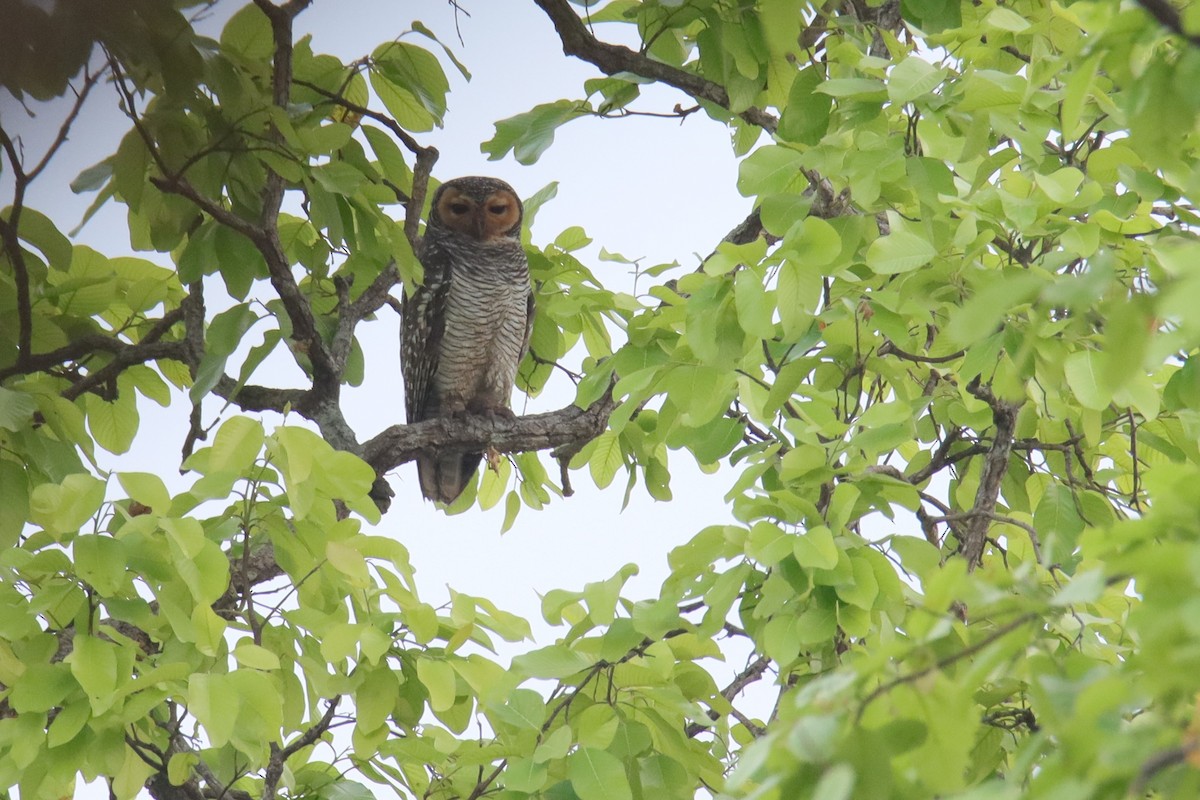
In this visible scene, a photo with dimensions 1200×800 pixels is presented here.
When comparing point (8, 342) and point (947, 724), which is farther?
point (8, 342)

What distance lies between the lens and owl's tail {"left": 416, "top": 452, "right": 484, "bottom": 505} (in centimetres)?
452

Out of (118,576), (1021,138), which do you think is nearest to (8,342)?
(118,576)

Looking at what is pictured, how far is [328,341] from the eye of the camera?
3.26 metres

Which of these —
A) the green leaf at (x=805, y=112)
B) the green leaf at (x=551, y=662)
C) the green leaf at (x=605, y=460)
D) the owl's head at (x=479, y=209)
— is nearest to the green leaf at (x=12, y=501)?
the green leaf at (x=551, y=662)

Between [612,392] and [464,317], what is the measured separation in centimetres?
247

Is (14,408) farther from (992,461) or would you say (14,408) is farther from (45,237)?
(992,461)

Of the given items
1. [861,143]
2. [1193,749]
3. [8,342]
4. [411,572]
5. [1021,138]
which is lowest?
[1193,749]

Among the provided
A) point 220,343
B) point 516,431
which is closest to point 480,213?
point 516,431

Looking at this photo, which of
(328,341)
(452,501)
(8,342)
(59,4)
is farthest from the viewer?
(452,501)

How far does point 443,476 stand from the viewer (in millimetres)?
4535

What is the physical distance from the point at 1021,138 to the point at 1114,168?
356 mm

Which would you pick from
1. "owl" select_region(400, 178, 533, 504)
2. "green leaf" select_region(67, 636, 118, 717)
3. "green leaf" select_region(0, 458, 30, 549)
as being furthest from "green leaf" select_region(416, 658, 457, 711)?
"owl" select_region(400, 178, 533, 504)

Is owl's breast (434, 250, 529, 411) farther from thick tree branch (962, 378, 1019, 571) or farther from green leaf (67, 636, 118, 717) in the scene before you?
green leaf (67, 636, 118, 717)

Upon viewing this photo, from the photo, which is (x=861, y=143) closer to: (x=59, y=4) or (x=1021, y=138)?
(x=1021, y=138)
